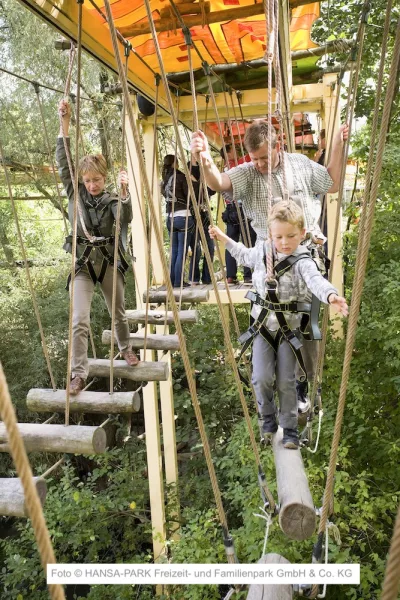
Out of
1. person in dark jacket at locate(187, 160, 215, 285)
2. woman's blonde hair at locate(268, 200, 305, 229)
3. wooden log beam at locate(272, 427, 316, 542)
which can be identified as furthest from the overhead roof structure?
wooden log beam at locate(272, 427, 316, 542)

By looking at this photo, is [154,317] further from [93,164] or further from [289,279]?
[289,279]

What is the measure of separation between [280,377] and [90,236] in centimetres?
109

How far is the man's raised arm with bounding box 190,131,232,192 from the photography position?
72.9 inches

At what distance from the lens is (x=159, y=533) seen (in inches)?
177

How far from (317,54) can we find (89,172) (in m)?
2.61

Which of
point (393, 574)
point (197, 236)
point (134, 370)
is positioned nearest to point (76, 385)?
point (134, 370)

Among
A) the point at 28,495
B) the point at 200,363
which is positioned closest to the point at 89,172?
Answer: the point at 28,495

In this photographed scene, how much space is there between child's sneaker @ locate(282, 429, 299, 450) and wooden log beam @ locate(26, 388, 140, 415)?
2.05 feet

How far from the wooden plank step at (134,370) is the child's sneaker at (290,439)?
70 centimetres

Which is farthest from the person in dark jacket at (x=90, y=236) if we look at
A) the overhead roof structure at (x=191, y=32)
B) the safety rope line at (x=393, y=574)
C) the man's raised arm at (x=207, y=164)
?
the safety rope line at (x=393, y=574)

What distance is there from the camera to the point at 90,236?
2463 millimetres

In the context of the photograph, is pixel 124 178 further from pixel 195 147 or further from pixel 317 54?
pixel 317 54
